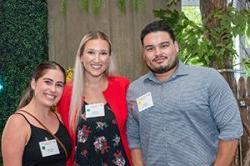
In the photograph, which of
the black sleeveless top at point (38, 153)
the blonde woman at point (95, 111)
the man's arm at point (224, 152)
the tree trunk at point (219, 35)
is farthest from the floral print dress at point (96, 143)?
the tree trunk at point (219, 35)

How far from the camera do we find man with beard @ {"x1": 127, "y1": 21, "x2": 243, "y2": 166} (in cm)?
214

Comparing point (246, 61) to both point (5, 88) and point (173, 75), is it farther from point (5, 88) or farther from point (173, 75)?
point (5, 88)

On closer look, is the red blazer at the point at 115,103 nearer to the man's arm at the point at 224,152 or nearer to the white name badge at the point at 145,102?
the white name badge at the point at 145,102

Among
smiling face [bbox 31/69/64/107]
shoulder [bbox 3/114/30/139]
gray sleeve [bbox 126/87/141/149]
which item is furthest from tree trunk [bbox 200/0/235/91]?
shoulder [bbox 3/114/30/139]

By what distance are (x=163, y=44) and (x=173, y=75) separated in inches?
7.1

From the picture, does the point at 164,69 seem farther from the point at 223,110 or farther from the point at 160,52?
the point at 223,110

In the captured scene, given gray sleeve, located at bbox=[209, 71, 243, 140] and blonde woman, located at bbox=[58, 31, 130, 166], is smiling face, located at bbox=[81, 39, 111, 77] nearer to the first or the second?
blonde woman, located at bbox=[58, 31, 130, 166]

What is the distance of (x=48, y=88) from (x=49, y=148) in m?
0.34

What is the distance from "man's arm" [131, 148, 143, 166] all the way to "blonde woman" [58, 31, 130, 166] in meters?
0.05

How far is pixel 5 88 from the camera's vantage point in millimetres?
4520

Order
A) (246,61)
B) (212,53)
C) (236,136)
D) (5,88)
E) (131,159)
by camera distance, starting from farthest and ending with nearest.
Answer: (5,88)
(246,61)
(212,53)
(131,159)
(236,136)

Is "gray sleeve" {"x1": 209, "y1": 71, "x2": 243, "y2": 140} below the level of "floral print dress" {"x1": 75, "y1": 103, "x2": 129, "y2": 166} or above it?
above

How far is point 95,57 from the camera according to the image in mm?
2473

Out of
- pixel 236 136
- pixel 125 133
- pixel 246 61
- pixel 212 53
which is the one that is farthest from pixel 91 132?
pixel 246 61
